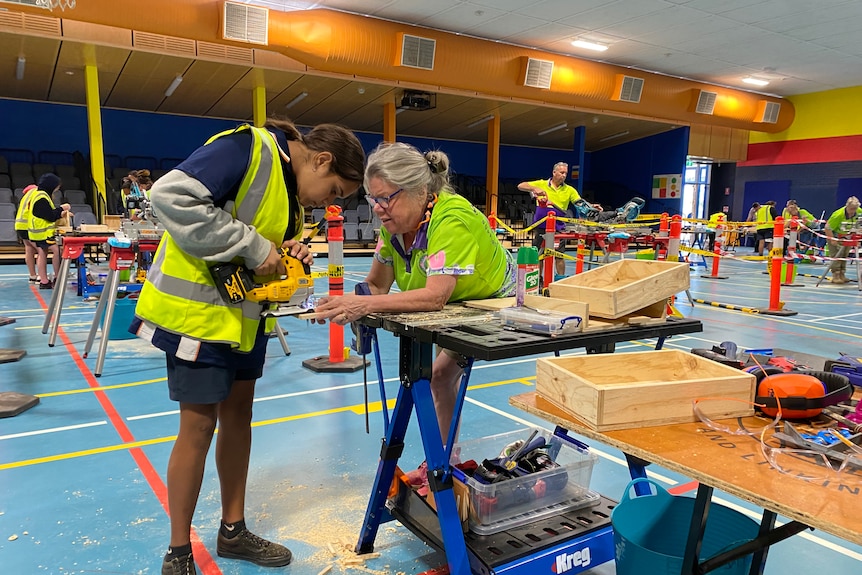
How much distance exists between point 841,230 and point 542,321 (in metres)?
13.4

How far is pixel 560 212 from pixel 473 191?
38.4 feet

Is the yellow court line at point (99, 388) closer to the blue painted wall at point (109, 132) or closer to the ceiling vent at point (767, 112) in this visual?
the blue painted wall at point (109, 132)

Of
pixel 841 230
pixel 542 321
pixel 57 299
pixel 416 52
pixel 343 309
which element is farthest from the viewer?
pixel 416 52

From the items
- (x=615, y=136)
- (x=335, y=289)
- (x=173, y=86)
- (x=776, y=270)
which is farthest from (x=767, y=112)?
(x=335, y=289)

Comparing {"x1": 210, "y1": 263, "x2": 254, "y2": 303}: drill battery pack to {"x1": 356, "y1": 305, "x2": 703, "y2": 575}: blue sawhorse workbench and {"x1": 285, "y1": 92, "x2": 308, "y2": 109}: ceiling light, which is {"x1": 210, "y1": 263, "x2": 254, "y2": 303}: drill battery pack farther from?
{"x1": 285, "y1": 92, "x2": 308, "y2": 109}: ceiling light

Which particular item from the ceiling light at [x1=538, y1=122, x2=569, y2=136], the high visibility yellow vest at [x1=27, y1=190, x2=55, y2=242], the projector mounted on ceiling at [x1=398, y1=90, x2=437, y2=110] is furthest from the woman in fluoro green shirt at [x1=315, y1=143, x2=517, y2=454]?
the ceiling light at [x1=538, y1=122, x2=569, y2=136]

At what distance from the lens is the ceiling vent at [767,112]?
19.8 m

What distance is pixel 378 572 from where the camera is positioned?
2115mm

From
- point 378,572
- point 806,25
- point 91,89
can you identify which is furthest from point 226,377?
point 806,25

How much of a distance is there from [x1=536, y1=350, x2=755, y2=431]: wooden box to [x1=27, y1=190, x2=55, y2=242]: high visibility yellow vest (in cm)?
869

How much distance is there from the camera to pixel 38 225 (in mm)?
8203

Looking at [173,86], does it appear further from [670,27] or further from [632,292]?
[632,292]

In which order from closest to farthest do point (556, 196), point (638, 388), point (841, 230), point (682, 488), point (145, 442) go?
1. point (638, 388)
2. point (682, 488)
3. point (145, 442)
4. point (556, 196)
5. point (841, 230)

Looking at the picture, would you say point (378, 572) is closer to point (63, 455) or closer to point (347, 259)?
point (63, 455)
